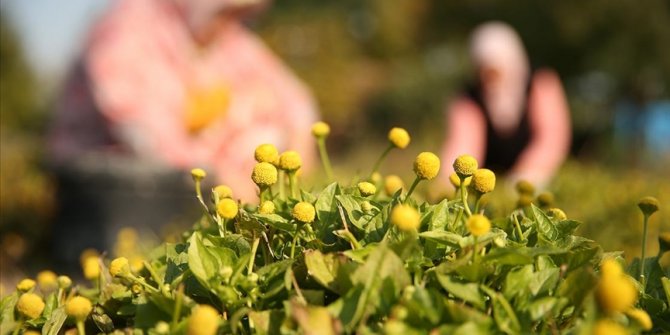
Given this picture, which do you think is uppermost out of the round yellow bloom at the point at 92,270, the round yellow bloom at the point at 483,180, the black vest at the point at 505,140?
the round yellow bloom at the point at 483,180

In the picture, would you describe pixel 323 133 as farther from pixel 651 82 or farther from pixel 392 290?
pixel 651 82

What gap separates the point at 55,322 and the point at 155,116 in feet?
11.0

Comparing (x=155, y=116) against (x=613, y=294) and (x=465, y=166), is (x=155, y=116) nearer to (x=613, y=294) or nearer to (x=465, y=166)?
(x=465, y=166)

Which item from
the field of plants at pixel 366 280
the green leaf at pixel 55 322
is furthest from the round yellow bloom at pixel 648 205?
the green leaf at pixel 55 322

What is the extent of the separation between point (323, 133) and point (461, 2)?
17172 mm

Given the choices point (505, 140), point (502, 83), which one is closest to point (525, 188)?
point (505, 140)

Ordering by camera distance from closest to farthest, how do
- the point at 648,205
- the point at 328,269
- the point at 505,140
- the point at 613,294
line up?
the point at 613,294
the point at 328,269
the point at 648,205
the point at 505,140

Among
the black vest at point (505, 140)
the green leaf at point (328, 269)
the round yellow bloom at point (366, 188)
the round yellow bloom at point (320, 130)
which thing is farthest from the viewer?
the black vest at point (505, 140)

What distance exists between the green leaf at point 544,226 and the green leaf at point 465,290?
0.26 m

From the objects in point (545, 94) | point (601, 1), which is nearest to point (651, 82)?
point (601, 1)

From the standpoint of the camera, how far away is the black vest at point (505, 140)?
5.54 meters

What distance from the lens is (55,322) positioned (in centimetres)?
113

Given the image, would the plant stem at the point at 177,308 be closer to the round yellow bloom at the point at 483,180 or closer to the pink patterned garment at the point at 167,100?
the round yellow bloom at the point at 483,180

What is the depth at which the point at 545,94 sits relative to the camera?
554 centimetres
